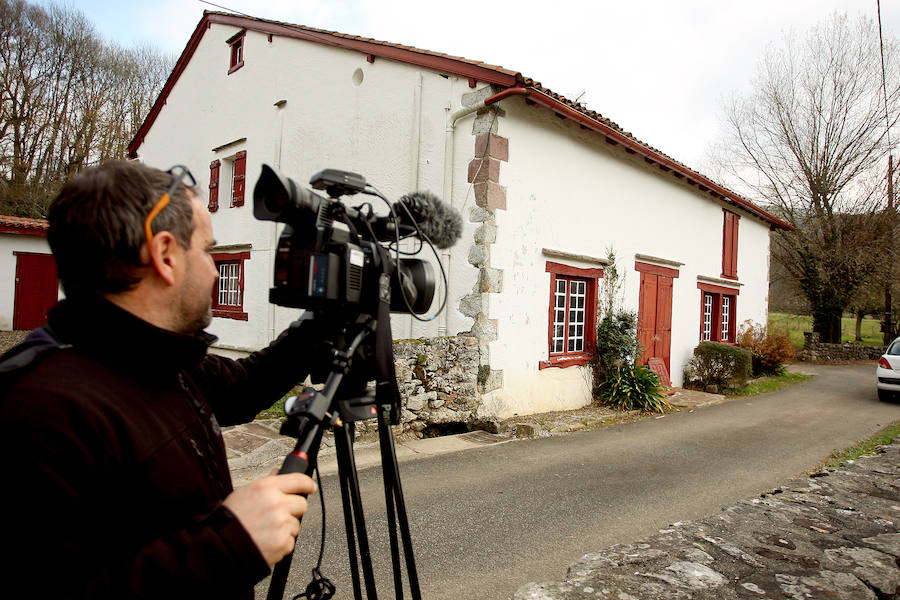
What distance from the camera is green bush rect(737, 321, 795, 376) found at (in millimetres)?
12773

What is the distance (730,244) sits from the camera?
40.7ft

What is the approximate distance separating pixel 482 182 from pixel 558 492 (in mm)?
3788

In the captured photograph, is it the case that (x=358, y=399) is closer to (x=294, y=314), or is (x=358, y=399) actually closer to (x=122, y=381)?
(x=122, y=381)

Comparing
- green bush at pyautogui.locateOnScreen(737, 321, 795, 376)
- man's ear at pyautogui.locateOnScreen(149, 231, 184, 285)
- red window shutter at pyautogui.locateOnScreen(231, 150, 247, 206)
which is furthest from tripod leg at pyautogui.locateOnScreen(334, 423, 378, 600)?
green bush at pyautogui.locateOnScreen(737, 321, 795, 376)

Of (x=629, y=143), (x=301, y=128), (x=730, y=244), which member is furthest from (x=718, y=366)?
(x=301, y=128)

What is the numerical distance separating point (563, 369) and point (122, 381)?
23.8ft

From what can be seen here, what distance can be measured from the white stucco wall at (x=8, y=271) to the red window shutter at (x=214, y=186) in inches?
280

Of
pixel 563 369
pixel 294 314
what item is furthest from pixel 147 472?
pixel 294 314

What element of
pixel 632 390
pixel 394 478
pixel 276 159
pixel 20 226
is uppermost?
pixel 276 159

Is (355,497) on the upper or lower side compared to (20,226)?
lower

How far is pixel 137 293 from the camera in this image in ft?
3.31

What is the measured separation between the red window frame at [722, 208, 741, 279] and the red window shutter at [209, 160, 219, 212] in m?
11.2

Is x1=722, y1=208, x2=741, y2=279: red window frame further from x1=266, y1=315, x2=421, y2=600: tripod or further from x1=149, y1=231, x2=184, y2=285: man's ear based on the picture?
x1=149, y1=231, x2=184, y2=285: man's ear

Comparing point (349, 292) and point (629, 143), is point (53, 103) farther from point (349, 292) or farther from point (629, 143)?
point (349, 292)
